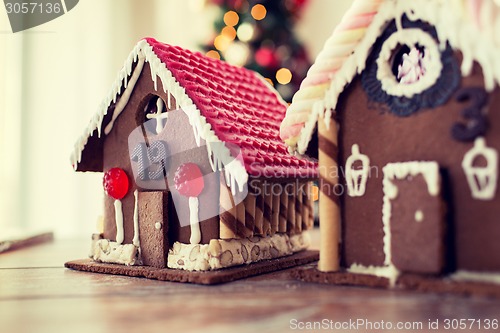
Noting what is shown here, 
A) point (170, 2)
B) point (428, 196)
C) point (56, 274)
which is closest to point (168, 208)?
point (56, 274)

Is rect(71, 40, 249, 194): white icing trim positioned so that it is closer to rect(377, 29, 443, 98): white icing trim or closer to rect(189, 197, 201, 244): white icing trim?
rect(189, 197, 201, 244): white icing trim

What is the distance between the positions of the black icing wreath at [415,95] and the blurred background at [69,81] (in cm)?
222

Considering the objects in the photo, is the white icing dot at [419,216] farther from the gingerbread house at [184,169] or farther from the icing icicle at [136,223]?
the icing icicle at [136,223]

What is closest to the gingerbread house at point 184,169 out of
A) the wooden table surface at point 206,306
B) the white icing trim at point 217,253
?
the white icing trim at point 217,253

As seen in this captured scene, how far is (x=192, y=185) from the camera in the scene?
1.84 metres

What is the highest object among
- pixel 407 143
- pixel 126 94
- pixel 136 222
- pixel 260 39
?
pixel 260 39

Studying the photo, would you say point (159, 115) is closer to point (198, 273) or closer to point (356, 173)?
point (198, 273)

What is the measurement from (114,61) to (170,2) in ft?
2.48

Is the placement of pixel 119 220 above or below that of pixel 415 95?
below

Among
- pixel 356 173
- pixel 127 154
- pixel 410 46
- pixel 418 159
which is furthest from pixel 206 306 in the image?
pixel 410 46

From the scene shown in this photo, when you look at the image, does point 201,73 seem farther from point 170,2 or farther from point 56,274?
point 170,2

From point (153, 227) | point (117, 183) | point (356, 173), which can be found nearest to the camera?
point (356, 173)

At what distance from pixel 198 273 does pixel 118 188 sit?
0.49 metres

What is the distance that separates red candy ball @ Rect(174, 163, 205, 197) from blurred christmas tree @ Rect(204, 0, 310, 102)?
212 centimetres
